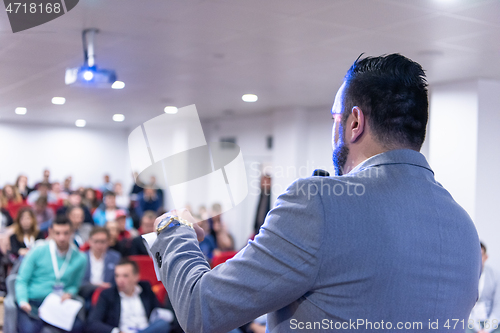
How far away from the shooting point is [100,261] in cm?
459

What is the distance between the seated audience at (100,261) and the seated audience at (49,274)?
301 mm

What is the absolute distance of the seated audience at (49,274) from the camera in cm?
374

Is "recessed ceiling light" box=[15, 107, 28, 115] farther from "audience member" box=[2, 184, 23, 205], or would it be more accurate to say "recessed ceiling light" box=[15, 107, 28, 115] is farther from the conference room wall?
the conference room wall

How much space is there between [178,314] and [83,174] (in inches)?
515

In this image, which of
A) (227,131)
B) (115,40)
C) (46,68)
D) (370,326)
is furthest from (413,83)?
(227,131)

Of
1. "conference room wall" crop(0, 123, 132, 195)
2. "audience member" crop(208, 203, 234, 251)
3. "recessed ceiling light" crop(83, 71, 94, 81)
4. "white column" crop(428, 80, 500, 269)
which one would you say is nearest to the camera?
"recessed ceiling light" crop(83, 71, 94, 81)

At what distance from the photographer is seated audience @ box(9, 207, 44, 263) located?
4898mm

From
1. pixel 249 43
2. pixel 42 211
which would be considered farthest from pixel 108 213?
pixel 249 43

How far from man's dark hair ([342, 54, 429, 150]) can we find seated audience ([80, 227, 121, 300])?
3985mm

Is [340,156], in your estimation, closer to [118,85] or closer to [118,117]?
[118,85]

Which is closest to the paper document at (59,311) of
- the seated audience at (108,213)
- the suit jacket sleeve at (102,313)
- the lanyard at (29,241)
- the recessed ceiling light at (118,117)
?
the suit jacket sleeve at (102,313)

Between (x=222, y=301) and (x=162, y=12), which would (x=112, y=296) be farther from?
(x=222, y=301)

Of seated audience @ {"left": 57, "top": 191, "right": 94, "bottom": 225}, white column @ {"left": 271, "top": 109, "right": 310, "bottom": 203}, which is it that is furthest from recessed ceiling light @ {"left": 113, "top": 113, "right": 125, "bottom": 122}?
white column @ {"left": 271, "top": 109, "right": 310, "bottom": 203}

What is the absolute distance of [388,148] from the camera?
0.81 metres
